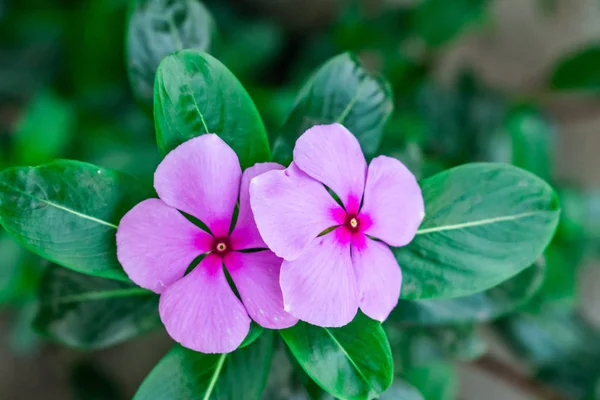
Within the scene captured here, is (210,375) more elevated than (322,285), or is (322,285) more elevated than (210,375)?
(322,285)

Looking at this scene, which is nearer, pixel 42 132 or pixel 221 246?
pixel 221 246

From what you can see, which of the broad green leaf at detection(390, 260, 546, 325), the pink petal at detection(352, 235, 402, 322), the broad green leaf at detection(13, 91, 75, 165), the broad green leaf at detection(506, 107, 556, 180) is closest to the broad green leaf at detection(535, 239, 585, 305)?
the broad green leaf at detection(506, 107, 556, 180)

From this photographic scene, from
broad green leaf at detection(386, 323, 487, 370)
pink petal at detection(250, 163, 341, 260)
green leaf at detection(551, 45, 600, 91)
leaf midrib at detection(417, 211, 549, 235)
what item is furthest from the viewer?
green leaf at detection(551, 45, 600, 91)

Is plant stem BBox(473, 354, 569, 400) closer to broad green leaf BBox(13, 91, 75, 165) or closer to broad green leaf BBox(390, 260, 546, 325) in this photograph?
broad green leaf BBox(390, 260, 546, 325)

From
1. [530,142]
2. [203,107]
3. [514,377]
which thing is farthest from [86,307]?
[530,142]

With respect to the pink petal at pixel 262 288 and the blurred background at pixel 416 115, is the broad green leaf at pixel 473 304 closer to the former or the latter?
the blurred background at pixel 416 115

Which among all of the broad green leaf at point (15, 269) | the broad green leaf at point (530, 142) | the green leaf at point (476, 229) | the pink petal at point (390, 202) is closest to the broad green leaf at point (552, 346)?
the broad green leaf at point (530, 142)

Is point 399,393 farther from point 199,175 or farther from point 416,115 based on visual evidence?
point 416,115
